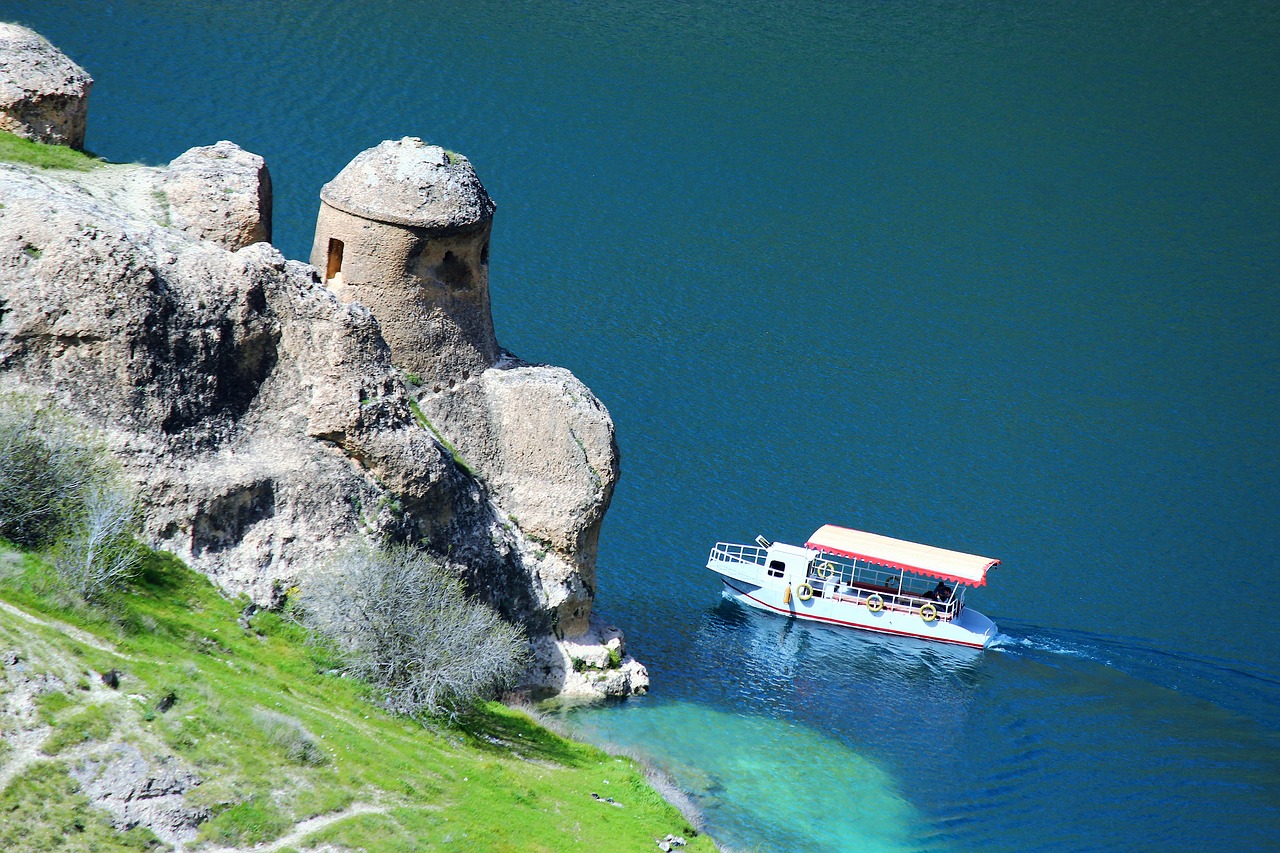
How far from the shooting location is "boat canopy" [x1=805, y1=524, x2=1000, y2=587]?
42625 mm

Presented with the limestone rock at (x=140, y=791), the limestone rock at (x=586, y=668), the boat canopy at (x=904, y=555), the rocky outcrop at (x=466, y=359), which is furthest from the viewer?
the boat canopy at (x=904, y=555)

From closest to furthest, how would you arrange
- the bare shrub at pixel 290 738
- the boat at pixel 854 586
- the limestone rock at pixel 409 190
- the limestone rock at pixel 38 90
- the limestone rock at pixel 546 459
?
the bare shrub at pixel 290 738 → the limestone rock at pixel 38 90 → the limestone rock at pixel 409 190 → the limestone rock at pixel 546 459 → the boat at pixel 854 586

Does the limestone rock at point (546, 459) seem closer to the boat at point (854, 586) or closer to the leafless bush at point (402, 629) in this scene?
the leafless bush at point (402, 629)

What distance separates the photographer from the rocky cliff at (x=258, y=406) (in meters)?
25.2

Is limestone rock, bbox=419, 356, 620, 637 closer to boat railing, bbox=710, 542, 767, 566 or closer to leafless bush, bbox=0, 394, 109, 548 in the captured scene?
leafless bush, bbox=0, 394, 109, 548

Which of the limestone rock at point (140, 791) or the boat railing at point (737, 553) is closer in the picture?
the limestone rock at point (140, 791)

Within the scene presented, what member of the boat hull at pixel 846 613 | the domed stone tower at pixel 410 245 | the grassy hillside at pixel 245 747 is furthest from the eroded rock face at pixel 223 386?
the boat hull at pixel 846 613

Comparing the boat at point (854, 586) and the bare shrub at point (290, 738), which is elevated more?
the boat at point (854, 586)

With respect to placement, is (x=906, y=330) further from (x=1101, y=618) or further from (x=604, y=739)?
(x=604, y=739)

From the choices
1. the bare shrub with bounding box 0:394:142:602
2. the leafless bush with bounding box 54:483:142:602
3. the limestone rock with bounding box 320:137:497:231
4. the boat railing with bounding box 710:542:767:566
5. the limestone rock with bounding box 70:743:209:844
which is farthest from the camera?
the boat railing with bounding box 710:542:767:566

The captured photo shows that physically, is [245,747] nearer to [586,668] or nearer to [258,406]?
[258,406]

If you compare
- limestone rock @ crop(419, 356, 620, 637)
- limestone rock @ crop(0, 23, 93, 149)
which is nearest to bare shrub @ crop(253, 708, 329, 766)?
limestone rock @ crop(419, 356, 620, 637)

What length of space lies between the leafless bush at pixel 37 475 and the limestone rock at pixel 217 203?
5958 millimetres

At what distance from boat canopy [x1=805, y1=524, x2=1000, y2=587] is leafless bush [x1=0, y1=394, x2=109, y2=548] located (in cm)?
2508
